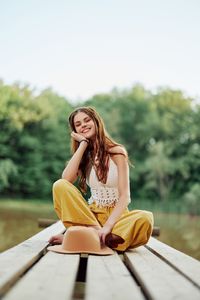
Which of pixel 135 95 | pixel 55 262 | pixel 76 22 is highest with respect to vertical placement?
pixel 76 22

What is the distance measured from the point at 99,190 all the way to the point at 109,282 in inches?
53.0

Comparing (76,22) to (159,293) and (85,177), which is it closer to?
(85,177)

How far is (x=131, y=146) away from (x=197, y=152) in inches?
145

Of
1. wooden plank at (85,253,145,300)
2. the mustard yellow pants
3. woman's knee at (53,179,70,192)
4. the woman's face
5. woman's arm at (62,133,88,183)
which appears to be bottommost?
wooden plank at (85,253,145,300)

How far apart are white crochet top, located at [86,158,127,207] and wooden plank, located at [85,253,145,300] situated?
29.9 inches

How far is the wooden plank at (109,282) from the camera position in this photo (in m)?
1.48

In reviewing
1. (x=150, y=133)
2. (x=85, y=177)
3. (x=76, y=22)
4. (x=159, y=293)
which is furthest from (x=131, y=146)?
(x=159, y=293)

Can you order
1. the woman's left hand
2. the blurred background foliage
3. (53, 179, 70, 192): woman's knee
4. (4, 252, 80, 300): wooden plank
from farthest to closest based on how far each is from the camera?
the blurred background foliage → (53, 179, 70, 192): woman's knee → the woman's left hand → (4, 252, 80, 300): wooden plank

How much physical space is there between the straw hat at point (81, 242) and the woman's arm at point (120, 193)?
13cm

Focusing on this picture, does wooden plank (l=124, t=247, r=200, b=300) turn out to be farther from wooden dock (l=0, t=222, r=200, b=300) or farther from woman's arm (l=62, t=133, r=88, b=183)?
woman's arm (l=62, t=133, r=88, b=183)

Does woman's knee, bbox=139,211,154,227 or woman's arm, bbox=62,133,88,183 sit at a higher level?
woman's arm, bbox=62,133,88,183

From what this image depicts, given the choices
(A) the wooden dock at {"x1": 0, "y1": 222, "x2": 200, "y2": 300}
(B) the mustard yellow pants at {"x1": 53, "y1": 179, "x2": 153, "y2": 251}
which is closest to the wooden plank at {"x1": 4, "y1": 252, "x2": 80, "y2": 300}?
(A) the wooden dock at {"x1": 0, "y1": 222, "x2": 200, "y2": 300}

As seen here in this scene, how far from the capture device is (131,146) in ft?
84.4

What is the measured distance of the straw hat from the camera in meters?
2.49
